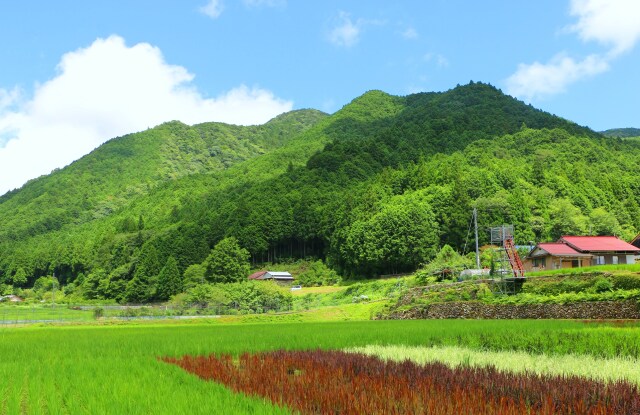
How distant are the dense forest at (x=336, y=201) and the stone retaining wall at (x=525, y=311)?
108 feet

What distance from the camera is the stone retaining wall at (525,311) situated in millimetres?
22016

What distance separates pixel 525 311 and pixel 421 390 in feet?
76.2

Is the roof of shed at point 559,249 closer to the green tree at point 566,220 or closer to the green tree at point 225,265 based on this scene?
the green tree at point 566,220

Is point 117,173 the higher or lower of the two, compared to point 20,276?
higher

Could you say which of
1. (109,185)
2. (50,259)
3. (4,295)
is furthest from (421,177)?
(109,185)

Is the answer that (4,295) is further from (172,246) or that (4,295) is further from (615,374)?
(615,374)

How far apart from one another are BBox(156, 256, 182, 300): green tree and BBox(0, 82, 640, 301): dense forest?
0.20 m

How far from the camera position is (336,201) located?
292ft

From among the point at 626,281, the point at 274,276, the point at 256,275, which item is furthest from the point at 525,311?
the point at 256,275

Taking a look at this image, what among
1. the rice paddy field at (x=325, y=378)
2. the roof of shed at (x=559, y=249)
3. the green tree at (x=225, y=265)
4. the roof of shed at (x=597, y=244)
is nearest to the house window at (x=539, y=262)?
the roof of shed at (x=559, y=249)

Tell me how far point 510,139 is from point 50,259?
10286cm

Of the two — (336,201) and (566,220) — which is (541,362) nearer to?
(566,220)

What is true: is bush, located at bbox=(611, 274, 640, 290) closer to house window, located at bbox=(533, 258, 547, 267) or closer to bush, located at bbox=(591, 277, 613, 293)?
bush, located at bbox=(591, 277, 613, 293)

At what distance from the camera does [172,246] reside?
274ft
